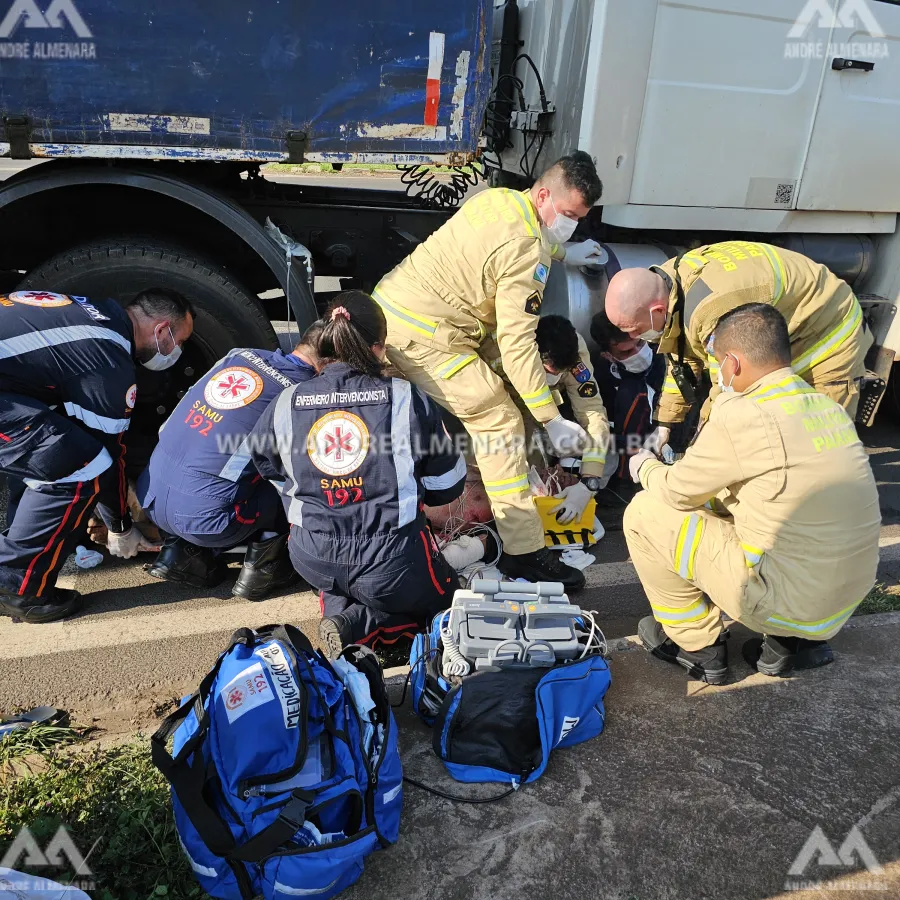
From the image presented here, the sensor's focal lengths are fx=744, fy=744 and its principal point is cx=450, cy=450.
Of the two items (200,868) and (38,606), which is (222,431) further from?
(200,868)

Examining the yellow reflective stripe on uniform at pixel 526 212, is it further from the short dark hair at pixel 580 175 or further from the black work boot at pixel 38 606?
the black work boot at pixel 38 606

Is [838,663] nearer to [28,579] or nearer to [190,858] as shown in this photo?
[190,858]

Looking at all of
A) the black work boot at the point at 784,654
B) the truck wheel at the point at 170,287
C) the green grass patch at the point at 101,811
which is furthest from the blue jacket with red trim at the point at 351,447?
the black work boot at the point at 784,654

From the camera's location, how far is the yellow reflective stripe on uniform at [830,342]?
124 inches

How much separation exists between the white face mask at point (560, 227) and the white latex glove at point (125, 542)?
2206 millimetres

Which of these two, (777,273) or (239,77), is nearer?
(239,77)

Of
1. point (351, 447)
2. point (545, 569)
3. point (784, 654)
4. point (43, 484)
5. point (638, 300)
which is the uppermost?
point (638, 300)

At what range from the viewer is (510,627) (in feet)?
7.54

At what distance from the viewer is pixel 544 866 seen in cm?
184

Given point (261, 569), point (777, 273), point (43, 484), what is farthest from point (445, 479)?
point (777, 273)

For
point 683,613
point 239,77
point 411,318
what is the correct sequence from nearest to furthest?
1. point 683,613
2. point 239,77
3. point 411,318

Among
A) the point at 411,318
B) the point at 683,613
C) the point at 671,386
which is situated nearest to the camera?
the point at 683,613

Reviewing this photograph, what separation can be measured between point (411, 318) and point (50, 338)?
1405 mm

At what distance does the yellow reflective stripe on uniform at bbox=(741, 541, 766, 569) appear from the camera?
230 centimetres
